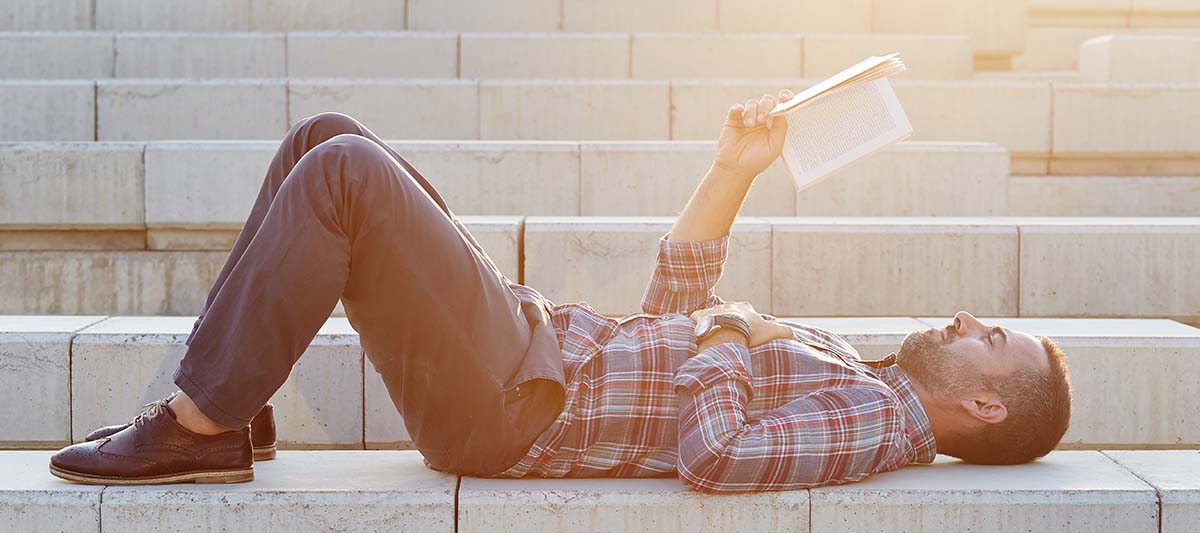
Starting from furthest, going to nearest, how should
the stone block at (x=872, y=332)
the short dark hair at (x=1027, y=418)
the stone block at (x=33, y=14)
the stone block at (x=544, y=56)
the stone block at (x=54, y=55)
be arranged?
the stone block at (x=33, y=14), the stone block at (x=544, y=56), the stone block at (x=54, y=55), the stone block at (x=872, y=332), the short dark hair at (x=1027, y=418)

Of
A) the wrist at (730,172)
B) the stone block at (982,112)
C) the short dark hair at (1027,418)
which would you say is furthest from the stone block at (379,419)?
the stone block at (982,112)

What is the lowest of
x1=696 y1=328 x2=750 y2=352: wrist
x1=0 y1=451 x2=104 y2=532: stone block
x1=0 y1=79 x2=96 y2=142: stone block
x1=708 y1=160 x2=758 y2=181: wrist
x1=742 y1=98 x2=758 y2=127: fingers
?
x1=0 y1=451 x2=104 y2=532: stone block

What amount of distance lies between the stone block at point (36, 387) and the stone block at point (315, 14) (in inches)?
175

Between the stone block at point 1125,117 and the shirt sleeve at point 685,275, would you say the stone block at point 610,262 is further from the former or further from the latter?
the stone block at point 1125,117

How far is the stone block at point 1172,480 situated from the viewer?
10.2ft

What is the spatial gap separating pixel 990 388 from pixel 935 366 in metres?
0.14

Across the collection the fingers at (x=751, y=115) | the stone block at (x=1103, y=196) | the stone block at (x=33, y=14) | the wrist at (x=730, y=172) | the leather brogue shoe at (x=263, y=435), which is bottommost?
the leather brogue shoe at (x=263, y=435)

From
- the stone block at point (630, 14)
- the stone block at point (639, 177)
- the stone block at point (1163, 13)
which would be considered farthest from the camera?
the stone block at point (1163, 13)

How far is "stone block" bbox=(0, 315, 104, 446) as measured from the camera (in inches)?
162

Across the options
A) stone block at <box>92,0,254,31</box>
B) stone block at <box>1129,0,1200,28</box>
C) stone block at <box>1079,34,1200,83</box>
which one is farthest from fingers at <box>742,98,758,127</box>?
stone block at <box>1129,0,1200,28</box>

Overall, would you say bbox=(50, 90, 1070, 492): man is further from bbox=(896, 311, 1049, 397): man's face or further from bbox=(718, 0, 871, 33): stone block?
bbox=(718, 0, 871, 33): stone block

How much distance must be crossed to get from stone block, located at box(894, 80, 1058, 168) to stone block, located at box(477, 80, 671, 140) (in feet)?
4.22

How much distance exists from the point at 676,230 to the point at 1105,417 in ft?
5.34

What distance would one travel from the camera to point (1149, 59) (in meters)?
7.79
